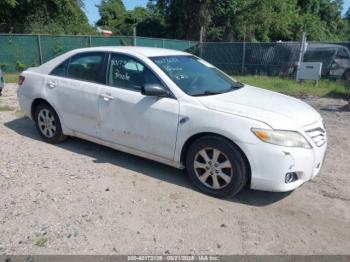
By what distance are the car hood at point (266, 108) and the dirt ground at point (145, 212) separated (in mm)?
887

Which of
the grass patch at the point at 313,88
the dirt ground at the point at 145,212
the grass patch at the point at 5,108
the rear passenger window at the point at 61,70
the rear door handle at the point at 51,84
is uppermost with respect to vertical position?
the rear passenger window at the point at 61,70

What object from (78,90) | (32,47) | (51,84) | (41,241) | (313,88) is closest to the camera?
(41,241)

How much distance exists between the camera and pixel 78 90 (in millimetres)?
5301

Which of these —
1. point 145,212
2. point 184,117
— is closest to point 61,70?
point 184,117

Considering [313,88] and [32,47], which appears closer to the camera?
[313,88]

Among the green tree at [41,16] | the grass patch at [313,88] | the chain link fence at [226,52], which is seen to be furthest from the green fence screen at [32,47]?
the grass patch at [313,88]

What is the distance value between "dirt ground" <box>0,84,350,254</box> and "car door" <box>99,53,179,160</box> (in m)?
0.44

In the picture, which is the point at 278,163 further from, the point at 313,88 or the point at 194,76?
the point at 313,88

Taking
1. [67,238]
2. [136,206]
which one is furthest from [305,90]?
[67,238]

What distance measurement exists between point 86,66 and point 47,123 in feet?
3.87

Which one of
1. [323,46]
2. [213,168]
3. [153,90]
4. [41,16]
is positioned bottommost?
[213,168]

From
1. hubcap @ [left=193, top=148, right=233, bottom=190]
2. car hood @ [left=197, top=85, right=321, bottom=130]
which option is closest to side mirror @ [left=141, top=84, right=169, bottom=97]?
car hood @ [left=197, top=85, right=321, bottom=130]

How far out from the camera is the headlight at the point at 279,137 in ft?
12.6

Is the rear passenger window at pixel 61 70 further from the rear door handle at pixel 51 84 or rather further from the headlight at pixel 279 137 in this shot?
the headlight at pixel 279 137
